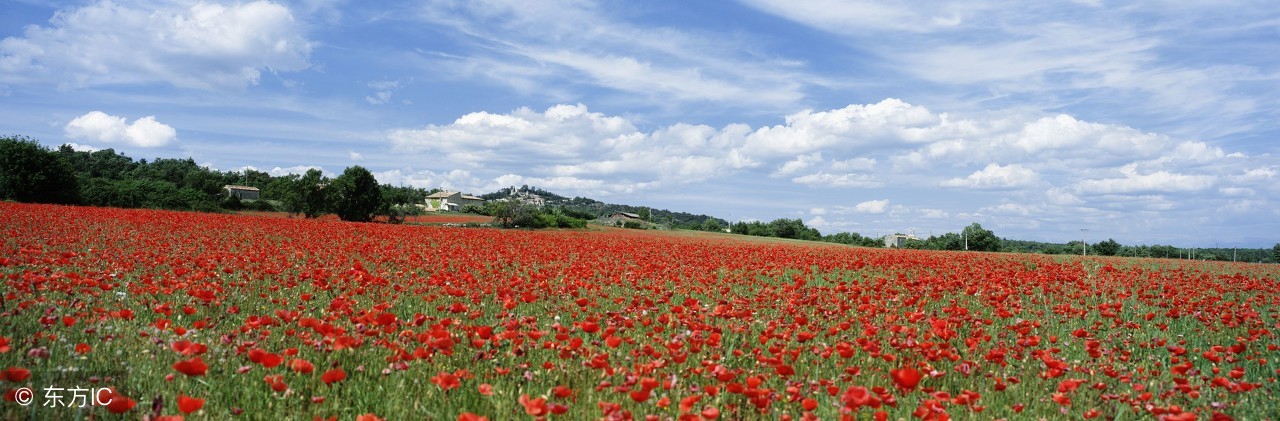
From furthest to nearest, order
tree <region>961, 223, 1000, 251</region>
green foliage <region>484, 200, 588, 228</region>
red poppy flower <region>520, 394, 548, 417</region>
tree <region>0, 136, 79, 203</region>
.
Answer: tree <region>961, 223, 1000, 251</region> < green foliage <region>484, 200, 588, 228</region> < tree <region>0, 136, 79, 203</region> < red poppy flower <region>520, 394, 548, 417</region>

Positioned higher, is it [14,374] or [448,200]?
[448,200]

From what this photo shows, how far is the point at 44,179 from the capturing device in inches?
2048

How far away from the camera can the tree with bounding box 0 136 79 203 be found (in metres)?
50.7

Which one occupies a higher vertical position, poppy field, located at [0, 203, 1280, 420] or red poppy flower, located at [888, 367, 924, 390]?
red poppy flower, located at [888, 367, 924, 390]

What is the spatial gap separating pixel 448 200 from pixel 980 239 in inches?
4705

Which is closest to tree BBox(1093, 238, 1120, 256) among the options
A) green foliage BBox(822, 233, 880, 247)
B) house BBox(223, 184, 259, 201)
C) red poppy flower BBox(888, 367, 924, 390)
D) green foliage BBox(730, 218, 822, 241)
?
green foliage BBox(822, 233, 880, 247)

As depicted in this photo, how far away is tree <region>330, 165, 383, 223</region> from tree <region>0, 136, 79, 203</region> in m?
19.5

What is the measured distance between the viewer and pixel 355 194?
2406 inches

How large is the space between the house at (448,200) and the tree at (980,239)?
341 ft

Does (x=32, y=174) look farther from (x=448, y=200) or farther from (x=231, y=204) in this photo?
(x=448, y=200)

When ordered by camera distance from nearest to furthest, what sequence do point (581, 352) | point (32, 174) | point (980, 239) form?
point (581, 352), point (32, 174), point (980, 239)

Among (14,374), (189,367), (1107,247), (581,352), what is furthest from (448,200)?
(189,367)

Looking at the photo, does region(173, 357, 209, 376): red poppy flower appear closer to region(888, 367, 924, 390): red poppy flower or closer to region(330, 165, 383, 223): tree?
region(888, 367, 924, 390): red poppy flower

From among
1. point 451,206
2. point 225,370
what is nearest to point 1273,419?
point 225,370
